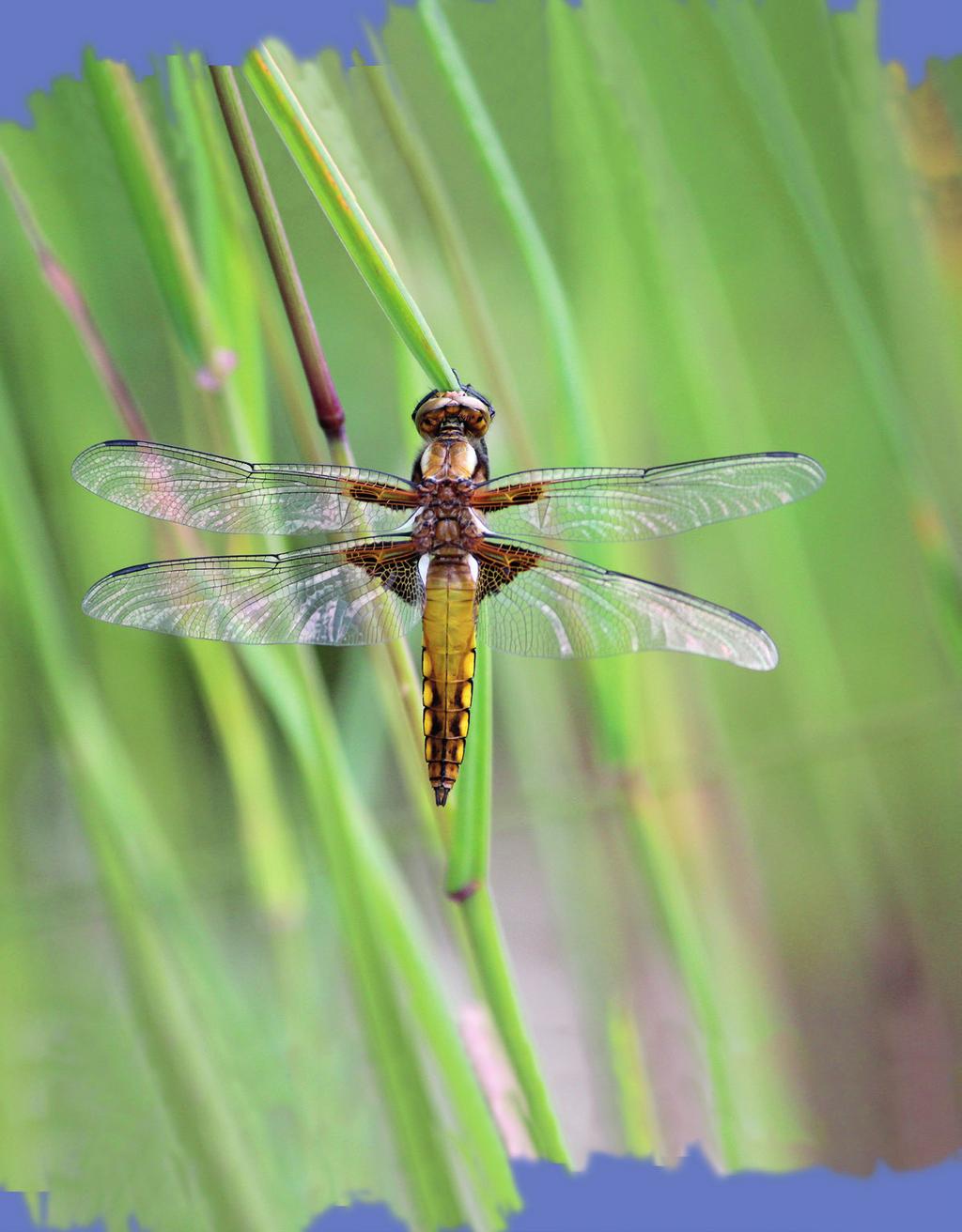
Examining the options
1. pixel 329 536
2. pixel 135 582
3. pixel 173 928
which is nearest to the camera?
pixel 135 582

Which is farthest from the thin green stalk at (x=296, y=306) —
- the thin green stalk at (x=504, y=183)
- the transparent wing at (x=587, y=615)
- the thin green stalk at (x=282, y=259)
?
the thin green stalk at (x=504, y=183)

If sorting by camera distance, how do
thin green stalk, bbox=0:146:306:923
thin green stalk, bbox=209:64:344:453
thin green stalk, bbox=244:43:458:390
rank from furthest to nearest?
thin green stalk, bbox=0:146:306:923, thin green stalk, bbox=209:64:344:453, thin green stalk, bbox=244:43:458:390

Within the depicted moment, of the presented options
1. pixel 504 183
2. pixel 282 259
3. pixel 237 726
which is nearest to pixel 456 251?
pixel 504 183

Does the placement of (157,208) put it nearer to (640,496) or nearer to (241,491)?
(241,491)

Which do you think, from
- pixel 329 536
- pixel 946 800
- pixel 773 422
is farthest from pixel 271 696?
pixel 946 800

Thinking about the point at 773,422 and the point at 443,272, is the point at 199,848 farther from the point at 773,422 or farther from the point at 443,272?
the point at 773,422

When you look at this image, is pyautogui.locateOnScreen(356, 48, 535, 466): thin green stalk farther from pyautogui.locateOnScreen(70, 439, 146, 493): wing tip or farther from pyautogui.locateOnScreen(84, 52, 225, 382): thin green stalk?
pyautogui.locateOnScreen(70, 439, 146, 493): wing tip

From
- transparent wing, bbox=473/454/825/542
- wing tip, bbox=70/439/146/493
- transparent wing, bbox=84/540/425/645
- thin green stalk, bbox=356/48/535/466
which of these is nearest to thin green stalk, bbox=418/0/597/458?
thin green stalk, bbox=356/48/535/466
